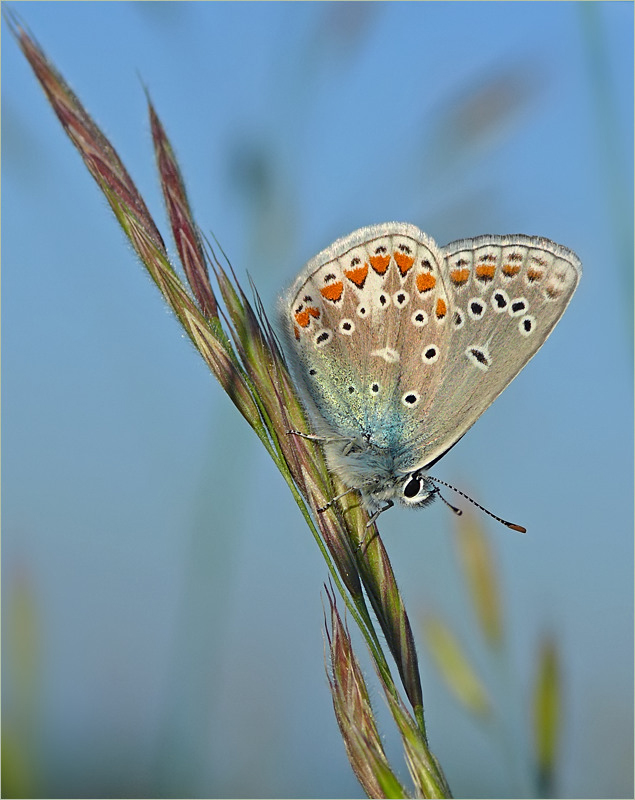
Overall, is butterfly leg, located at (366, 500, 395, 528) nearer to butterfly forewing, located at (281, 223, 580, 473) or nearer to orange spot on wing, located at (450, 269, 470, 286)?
butterfly forewing, located at (281, 223, 580, 473)

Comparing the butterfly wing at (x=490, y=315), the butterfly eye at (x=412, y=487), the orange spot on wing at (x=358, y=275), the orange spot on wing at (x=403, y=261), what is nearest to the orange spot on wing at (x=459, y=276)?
the butterfly wing at (x=490, y=315)

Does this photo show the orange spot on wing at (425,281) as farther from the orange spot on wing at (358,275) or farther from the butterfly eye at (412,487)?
the butterfly eye at (412,487)

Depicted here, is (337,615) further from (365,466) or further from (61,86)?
(61,86)

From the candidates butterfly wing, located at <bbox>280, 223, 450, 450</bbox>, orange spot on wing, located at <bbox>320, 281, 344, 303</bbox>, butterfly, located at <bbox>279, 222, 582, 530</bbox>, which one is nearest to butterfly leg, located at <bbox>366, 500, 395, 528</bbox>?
butterfly, located at <bbox>279, 222, 582, 530</bbox>

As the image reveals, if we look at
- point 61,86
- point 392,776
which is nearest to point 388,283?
point 61,86

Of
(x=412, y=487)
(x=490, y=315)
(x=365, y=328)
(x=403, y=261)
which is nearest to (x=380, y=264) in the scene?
(x=403, y=261)
